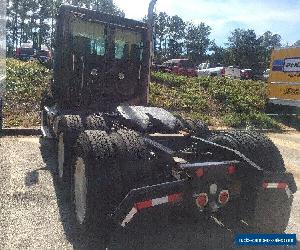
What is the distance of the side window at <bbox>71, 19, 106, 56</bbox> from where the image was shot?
7602mm

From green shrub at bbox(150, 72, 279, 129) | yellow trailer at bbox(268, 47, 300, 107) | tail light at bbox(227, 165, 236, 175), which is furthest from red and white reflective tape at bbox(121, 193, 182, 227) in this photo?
yellow trailer at bbox(268, 47, 300, 107)

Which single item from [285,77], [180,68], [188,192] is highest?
[285,77]

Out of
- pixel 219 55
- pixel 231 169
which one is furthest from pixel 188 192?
pixel 219 55

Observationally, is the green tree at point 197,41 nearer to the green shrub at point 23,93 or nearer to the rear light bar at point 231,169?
the green shrub at point 23,93

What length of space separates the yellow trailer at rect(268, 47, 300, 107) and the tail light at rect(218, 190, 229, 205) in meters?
13.4

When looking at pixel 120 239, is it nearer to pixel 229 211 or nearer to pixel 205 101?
pixel 229 211

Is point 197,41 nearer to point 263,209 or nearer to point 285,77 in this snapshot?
point 285,77

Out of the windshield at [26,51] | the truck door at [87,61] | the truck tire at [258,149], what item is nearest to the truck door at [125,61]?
the truck door at [87,61]

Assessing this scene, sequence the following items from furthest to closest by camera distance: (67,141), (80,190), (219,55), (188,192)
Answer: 1. (219,55)
2. (67,141)
3. (80,190)
4. (188,192)

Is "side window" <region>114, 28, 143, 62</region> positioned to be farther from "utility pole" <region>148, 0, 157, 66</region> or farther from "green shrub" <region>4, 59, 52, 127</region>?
"green shrub" <region>4, 59, 52, 127</region>

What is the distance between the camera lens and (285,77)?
1722 cm

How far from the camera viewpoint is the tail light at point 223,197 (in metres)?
4.29

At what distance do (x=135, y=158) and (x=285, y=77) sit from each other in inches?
572

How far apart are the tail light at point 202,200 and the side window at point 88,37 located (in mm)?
4541
